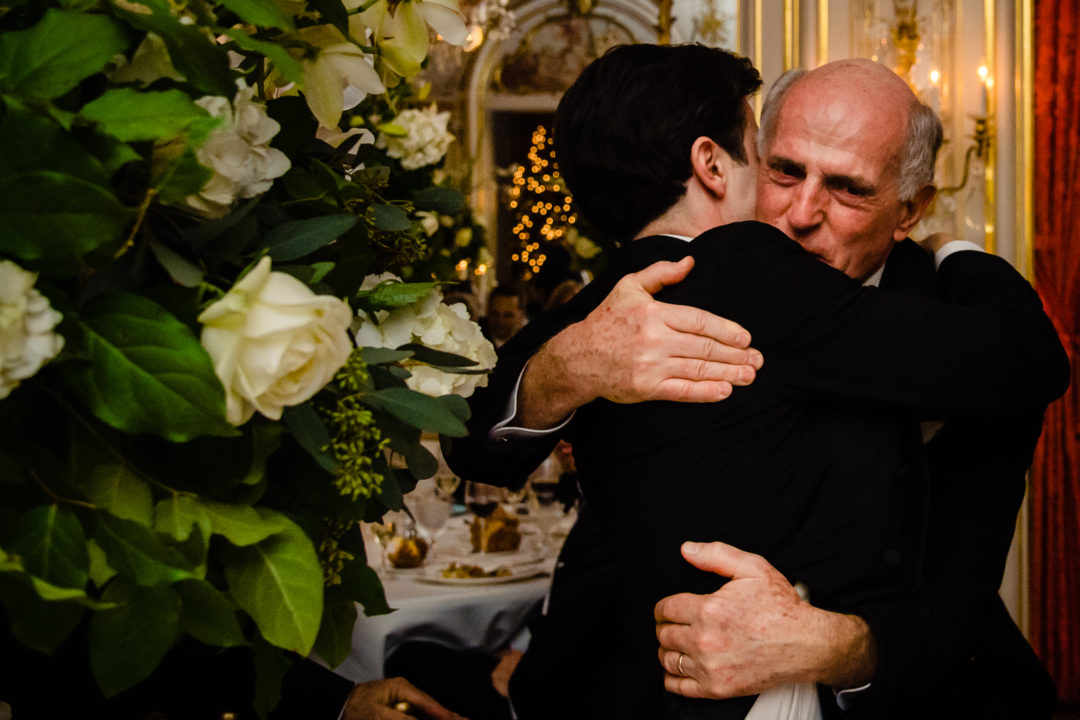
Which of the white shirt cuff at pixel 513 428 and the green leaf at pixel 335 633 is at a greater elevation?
the green leaf at pixel 335 633

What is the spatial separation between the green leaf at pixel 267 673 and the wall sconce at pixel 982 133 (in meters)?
4.23

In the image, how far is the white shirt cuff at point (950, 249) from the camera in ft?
5.15

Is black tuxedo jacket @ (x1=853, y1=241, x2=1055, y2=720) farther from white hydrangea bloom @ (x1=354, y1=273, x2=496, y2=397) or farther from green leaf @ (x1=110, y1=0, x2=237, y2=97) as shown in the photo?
green leaf @ (x1=110, y1=0, x2=237, y2=97)

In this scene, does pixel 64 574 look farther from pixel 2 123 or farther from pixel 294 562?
pixel 2 123

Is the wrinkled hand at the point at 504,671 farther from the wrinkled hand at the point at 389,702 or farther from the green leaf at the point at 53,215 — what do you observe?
the green leaf at the point at 53,215

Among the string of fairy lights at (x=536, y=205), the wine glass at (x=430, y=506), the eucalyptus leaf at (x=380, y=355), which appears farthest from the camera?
the string of fairy lights at (x=536, y=205)

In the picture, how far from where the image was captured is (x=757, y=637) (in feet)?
3.96

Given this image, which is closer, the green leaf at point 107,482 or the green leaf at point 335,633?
the green leaf at point 107,482

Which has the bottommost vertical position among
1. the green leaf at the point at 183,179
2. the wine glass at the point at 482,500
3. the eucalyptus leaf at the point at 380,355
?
the wine glass at the point at 482,500

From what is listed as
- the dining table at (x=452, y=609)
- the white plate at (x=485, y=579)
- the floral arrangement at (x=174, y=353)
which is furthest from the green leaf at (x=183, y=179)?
the white plate at (x=485, y=579)

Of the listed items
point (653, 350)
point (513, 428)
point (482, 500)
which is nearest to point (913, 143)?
→ point (653, 350)

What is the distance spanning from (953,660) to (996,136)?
3551 mm

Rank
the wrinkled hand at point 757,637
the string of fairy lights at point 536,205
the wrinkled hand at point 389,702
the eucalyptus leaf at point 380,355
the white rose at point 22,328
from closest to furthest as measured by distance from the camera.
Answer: the white rose at point 22,328, the eucalyptus leaf at point 380,355, the wrinkled hand at point 757,637, the wrinkled hand at point 389,702, the string of fairy lights at point 536,205

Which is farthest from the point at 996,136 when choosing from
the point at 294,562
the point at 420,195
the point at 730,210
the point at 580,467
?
the point at 294,562
